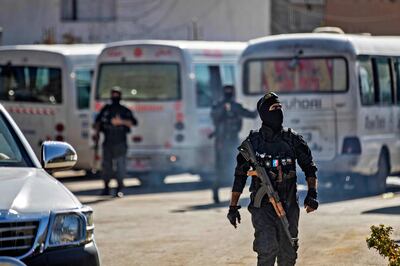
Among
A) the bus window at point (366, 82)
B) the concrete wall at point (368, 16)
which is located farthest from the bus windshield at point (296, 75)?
the concrete wall at point (368, 16)

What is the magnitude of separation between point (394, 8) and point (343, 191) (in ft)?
28.5

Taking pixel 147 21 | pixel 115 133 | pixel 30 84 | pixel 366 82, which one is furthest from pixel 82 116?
pixel 147 21

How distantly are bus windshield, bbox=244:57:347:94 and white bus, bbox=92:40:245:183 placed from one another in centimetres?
148

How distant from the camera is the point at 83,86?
25.2 metres

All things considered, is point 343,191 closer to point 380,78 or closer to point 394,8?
point 380,78

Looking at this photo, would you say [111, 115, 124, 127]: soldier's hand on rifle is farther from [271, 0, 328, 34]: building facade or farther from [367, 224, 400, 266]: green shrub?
[271, 0, 328, 34]: building facade

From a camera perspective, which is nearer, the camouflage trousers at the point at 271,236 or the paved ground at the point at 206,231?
the camouflage trousers at the point at 271,236

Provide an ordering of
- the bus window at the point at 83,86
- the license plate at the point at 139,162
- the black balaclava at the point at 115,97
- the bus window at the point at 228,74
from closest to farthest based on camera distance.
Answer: the black balaclava at the point at 115,97, the license plate at the point at 139,162, the bus window at the point at 228,74, the bus window at the point at 83,86

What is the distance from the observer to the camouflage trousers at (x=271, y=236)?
368 inches

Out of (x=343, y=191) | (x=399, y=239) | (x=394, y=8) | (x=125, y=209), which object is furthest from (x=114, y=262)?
(x=394, y=8)

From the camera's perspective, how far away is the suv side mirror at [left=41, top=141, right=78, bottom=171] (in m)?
8.62

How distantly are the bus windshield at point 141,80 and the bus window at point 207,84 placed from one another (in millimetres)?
532

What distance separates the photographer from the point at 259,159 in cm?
941

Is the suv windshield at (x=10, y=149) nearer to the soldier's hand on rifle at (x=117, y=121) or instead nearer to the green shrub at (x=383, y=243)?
the green shrub at (x=383, y=243)
